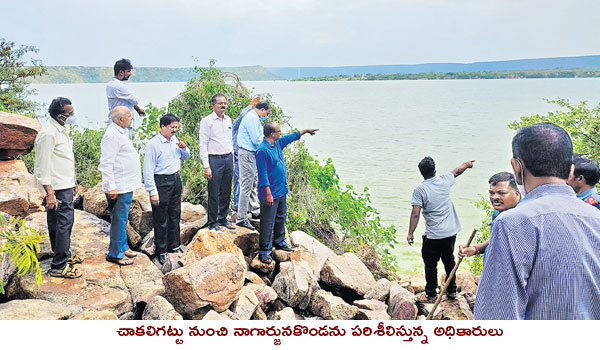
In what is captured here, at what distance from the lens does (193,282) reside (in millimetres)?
4762

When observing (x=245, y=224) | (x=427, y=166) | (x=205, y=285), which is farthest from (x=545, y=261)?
(x=245, y=224)

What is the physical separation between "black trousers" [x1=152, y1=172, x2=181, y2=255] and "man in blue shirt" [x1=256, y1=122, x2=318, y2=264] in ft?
3.52

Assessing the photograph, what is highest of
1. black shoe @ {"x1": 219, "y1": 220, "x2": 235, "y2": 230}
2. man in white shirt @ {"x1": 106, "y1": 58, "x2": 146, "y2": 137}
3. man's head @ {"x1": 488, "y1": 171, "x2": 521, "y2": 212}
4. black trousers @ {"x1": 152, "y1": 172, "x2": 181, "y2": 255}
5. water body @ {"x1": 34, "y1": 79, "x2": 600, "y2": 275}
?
man in white shirt @ {"x1": 106, "y1": 58, "x2": 146, "y2": 137}

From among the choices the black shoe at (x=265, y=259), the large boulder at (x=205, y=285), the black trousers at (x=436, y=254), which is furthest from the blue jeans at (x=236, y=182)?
the black trousers at (x=436, y=254)

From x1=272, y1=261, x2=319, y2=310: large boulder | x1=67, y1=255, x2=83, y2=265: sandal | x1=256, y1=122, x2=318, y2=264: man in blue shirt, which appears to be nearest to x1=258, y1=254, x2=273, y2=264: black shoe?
x1=256, y1=122, x2=318, y2=264: man in blue shirt

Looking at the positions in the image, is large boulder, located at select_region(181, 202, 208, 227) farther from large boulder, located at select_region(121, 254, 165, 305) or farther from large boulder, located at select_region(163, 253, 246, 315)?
large boulder, located at select_region(163, 253, 246, 315)

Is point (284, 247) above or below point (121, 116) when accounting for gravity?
below

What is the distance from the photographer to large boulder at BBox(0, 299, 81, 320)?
411 centimetres

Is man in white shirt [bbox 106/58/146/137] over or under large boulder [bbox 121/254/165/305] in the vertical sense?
over

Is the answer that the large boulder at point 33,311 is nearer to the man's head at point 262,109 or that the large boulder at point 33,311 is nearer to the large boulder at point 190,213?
the large boulder at point 190,213

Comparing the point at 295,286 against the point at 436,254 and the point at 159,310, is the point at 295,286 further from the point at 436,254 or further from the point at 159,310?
the point at 436,254

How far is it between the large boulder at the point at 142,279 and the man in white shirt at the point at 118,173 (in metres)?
0.13

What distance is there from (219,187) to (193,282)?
6.91 feet

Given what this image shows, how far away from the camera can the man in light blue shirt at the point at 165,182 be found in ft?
18.9
